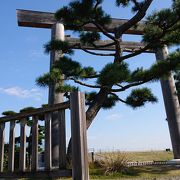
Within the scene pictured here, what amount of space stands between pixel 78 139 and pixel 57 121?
2248 mm

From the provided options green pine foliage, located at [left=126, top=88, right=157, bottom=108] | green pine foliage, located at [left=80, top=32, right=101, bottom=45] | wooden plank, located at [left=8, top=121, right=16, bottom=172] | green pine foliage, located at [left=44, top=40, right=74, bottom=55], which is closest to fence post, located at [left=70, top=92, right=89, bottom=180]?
wooden plank, located at [left=8, top=121, right=16, bottom=172]

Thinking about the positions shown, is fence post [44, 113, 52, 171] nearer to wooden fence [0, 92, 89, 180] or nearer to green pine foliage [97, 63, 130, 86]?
wooden fence [0, 92, 89, 180]

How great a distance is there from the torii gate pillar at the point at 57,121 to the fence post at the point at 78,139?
0.31 m

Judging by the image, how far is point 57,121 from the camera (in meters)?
5.10

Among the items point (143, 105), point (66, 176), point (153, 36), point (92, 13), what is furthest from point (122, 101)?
point (66, 176)

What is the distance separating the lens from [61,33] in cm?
595

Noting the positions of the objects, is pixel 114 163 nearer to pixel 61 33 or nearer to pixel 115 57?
pixel 115 57

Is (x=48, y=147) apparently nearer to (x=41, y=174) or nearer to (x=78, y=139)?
(x=41, y=174)

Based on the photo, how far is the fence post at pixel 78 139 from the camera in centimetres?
282

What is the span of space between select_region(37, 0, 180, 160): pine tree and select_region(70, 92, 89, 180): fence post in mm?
759

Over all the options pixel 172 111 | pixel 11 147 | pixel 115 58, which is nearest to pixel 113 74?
pixel 115 58

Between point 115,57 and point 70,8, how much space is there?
1210mm

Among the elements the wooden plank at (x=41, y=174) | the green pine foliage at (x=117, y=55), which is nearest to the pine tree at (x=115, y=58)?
the green pine foliage at (x=117, y=55)

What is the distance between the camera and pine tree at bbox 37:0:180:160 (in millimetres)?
3943
